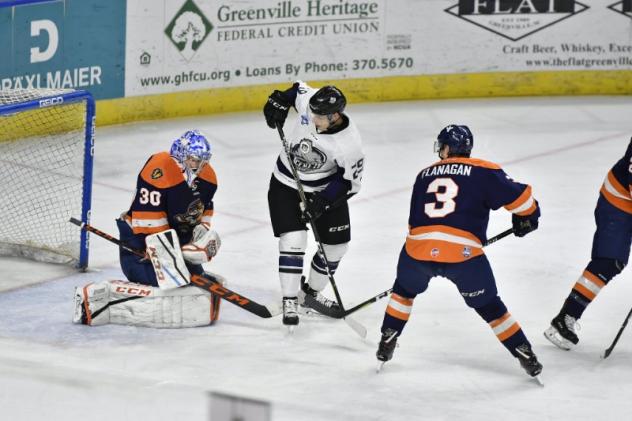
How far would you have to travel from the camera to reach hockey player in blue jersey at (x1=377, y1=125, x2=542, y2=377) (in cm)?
446

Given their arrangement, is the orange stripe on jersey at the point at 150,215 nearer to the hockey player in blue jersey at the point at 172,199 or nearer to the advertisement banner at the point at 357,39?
the hockey player in blue jersey at the point at 172,199

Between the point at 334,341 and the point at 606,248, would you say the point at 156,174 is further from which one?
the point at 606,248

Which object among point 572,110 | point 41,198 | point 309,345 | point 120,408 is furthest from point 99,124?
point 120,408

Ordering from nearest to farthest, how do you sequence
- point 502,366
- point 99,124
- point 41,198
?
point 502,366 < point 41,198 < point 99,124

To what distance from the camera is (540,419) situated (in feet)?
14.1

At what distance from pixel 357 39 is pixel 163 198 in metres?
4.94

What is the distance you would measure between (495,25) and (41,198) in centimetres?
454

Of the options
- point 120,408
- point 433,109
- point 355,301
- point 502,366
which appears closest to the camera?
point 120,408

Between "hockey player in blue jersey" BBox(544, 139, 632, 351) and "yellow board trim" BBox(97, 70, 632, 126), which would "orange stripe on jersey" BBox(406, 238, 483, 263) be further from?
"yellow board trim" BBox(97, 70, 632, 126)

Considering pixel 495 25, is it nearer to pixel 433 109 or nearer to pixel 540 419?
pixel 433 109

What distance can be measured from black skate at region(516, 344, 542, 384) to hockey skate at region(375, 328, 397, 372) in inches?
18.1

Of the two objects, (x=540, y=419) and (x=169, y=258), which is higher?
(x=169, y=258)

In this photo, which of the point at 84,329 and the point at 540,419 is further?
the point at 84,329

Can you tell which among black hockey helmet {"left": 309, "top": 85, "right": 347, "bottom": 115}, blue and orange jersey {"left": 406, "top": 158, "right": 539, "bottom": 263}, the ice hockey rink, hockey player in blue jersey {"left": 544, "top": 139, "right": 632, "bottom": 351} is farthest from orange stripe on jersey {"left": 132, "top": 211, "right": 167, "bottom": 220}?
hockey player in blue jersey {"left": 544, "top": 139, "right": 632, "bottom": 351}
